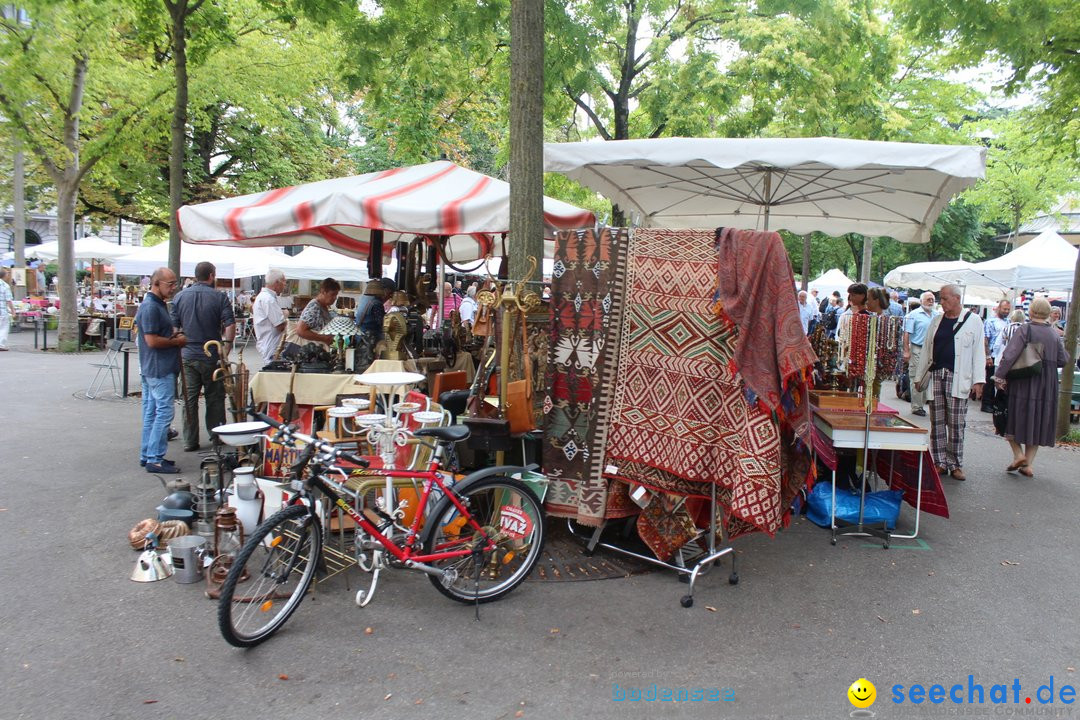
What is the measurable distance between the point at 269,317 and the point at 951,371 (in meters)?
7.25

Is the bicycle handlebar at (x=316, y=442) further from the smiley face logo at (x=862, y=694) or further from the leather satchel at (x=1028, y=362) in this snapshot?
the leather satchel at (x=1028, y=362)

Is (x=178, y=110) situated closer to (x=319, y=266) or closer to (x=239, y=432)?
(x=239, y=432)

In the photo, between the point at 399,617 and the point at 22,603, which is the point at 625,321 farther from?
the point at 22,603

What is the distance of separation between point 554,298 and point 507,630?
2.14 meters

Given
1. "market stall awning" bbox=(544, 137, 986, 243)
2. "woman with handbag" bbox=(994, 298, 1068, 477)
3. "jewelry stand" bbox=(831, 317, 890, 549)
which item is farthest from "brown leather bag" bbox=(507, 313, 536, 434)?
"woman with handbag" bbox=(994, 298, 1068, 477)

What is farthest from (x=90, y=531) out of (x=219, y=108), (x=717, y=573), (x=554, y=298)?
(x=219, y=108)

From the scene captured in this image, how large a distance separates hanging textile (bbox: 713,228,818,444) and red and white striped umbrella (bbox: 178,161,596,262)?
81.5 inches

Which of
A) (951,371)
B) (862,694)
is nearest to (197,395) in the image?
(862,694)

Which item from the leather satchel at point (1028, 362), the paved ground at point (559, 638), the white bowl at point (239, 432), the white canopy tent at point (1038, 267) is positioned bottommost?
the paved ground at point (559, 638)

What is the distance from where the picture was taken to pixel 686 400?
4430 mm

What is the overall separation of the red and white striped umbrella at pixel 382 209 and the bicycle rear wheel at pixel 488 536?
2299mm

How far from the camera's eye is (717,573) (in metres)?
4.64

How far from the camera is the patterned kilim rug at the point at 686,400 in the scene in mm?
4172

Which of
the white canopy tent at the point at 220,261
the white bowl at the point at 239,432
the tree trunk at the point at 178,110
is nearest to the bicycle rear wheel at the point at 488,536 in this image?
the white bowl at the point at 239,432
